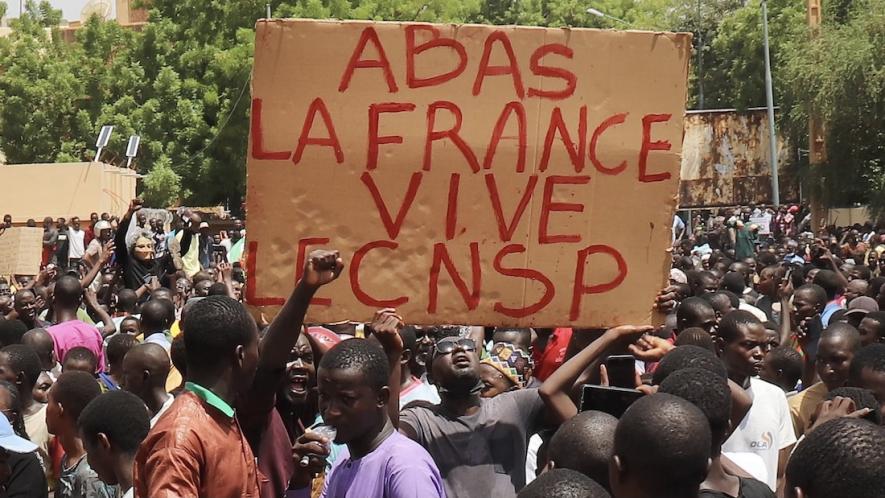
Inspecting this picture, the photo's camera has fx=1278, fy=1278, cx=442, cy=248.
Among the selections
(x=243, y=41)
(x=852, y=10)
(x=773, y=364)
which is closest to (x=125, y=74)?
(x=243, y=41)

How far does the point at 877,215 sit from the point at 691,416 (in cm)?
2672

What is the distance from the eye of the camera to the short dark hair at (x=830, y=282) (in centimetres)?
1020

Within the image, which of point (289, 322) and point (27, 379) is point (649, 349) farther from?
point (27, 379)

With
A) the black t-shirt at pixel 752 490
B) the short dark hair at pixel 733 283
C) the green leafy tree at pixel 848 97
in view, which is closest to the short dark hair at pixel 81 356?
the black t-shirt at pixel 752 490

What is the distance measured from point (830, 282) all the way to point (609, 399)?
21.8 feet

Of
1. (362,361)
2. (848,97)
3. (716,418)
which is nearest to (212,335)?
(362,361)

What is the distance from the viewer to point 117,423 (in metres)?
4.34

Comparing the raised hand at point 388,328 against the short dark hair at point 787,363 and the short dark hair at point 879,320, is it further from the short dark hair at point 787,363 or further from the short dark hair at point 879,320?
the short dark hair at point 879,320

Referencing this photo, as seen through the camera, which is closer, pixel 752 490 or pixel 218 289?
pixel 752 490

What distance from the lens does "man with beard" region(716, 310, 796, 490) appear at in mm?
5430

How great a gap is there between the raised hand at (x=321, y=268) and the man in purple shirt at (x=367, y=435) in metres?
0.21

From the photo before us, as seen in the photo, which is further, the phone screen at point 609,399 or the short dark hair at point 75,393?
the short dark hair at point 75,393

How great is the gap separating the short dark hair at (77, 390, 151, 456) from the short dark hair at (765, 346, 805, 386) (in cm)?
365

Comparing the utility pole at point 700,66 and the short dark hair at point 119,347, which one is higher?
the utility pole at point 700,66
